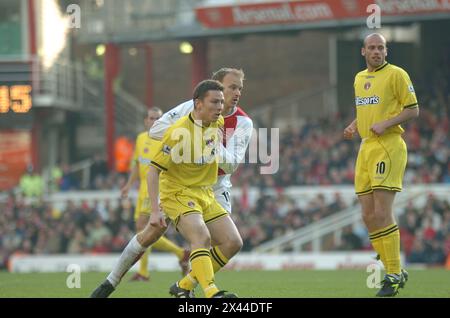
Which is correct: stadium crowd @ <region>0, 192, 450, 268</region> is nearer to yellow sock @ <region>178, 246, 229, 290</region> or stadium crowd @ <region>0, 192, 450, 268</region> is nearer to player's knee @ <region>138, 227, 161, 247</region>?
yellow sock @ <region>178, 246, 229, 290</region>

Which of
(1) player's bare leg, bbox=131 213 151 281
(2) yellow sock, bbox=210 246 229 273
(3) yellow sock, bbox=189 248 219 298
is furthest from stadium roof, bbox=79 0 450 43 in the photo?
(3) yellow sock, bbox=189 248 219 298

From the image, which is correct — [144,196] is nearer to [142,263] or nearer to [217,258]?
[142,263]

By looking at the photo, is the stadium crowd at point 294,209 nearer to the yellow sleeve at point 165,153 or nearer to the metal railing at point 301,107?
the metal railing at point 301,107

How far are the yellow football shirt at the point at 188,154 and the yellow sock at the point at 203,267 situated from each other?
0.72 m

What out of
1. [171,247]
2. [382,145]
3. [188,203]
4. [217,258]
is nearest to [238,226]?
[171,247]

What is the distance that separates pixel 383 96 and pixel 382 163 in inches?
26.6

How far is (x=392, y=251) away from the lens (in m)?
10.5

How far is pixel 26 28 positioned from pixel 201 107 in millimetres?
24546

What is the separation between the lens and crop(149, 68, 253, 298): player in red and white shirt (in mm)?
9711

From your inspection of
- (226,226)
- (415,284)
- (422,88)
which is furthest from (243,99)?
(226,226)

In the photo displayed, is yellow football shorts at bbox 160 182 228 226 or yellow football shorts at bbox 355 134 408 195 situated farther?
yellow football shorts at bbox 355 134 408 195

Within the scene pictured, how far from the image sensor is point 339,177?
2483 centimetres

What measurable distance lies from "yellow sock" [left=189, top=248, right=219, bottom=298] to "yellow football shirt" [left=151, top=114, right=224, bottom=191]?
722 mm

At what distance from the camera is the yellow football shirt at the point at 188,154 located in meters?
9.28
